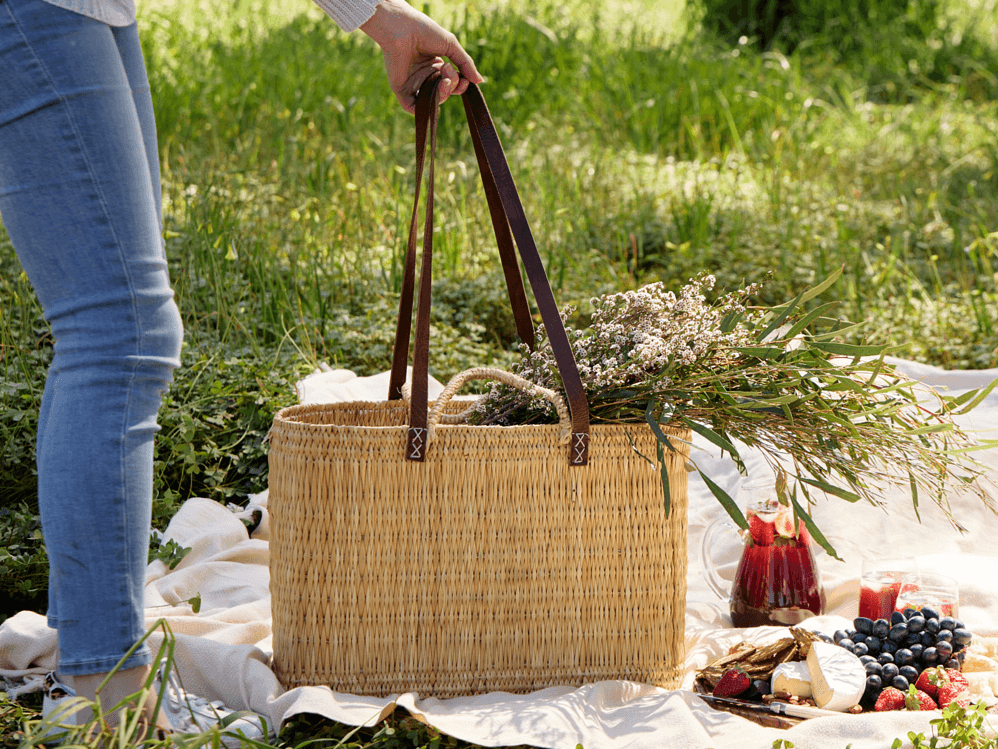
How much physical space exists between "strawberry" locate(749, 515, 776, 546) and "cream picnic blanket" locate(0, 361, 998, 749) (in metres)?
0.17

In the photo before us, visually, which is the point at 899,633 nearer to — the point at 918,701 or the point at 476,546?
the point at 918,701

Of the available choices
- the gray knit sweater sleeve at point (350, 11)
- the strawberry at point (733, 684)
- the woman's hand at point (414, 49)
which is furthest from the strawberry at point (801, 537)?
the gray knit sweater sleeve at point (350, 11)

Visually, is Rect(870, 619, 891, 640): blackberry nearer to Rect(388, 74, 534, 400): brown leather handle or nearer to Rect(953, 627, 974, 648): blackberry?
Rect(953, 627, 974, 648): blackberry

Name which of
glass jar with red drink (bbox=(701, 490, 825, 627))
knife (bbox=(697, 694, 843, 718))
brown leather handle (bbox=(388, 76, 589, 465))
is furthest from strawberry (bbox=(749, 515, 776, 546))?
brown leather handle (bbox=(388, 76, 589, 465))

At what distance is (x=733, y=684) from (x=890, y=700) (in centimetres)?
25

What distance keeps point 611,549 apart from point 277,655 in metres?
0.61

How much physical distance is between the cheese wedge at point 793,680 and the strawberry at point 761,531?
34 centimetres

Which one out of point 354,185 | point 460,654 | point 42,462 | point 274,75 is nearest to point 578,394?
point 460,654

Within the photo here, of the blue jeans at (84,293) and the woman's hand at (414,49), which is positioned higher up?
the woman's hand at (414,49)

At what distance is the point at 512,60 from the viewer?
657 cm

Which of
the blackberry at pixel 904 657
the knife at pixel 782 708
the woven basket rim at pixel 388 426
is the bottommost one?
the knife at pixel 782 708

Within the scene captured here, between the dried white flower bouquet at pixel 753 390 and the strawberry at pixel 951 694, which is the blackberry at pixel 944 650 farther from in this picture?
the dried white flower bouquet at pixel 753 390

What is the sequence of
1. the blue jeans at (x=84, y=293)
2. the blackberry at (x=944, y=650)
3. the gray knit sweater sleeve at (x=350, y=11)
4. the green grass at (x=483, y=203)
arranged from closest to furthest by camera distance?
the blue jeans at (x=84, y=293), the gray knit sweater sleeve at (x=350, y=11), the blackberry at (x=944, y=650), the green grass at (x=483, y=203)

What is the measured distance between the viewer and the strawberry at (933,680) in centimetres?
160
